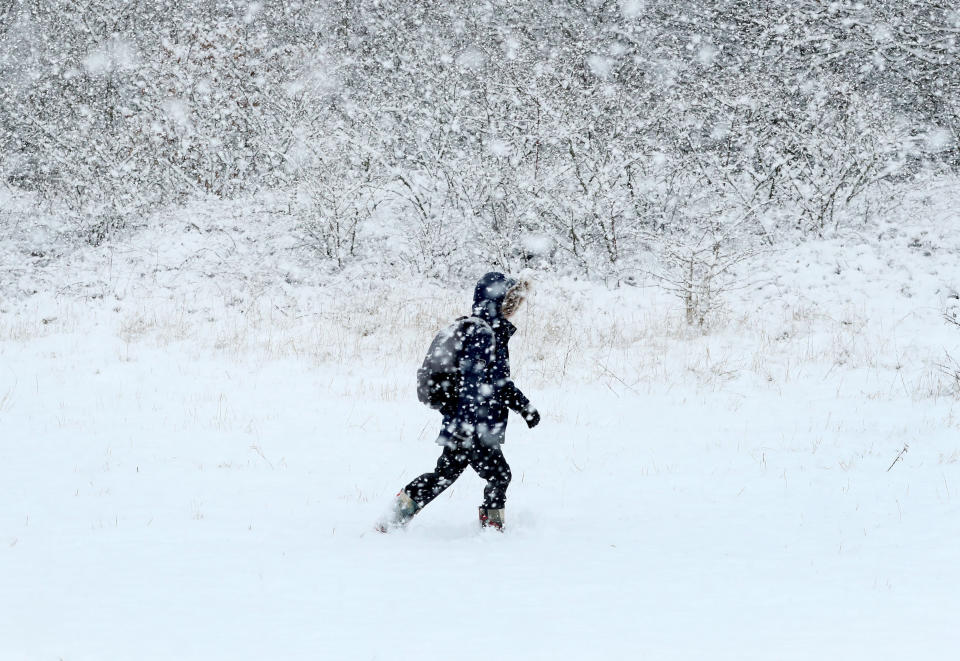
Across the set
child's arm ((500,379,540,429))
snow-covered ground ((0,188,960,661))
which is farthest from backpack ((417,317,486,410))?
snow-covered ground ((0,188,960,661))

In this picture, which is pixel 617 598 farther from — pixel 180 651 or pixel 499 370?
pixel 180 651

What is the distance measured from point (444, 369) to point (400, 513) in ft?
2.89

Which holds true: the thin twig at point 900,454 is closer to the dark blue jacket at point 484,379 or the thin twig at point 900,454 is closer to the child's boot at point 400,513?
the dark blue jacket at point 484,379

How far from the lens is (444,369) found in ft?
11.9

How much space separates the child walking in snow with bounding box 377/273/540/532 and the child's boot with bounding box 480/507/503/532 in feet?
0.66

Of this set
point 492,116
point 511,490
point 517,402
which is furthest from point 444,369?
point 492,116

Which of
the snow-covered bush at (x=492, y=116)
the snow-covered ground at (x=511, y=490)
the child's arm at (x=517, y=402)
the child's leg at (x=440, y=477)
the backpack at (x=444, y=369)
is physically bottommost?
the snow-covered ground at (x=511, y=490)

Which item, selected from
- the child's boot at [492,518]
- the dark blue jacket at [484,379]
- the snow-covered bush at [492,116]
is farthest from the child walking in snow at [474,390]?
the snow-covered bush at [492,116]

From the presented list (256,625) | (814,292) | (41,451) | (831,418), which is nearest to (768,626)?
(256,625)

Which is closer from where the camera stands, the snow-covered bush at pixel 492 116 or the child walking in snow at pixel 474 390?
the child walking in snow at pixel 474 390

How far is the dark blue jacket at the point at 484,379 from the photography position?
3.68 metres

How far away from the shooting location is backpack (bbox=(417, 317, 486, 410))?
3.64 metres

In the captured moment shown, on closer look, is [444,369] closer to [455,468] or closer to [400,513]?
[455,468]

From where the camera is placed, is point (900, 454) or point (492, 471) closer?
point (492, 471)
